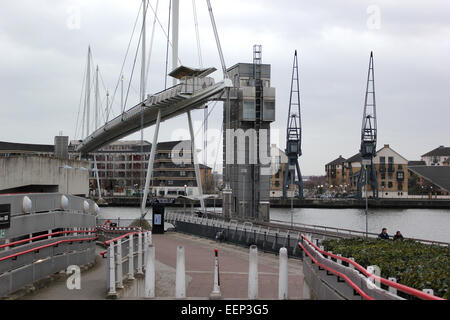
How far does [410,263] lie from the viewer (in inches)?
299

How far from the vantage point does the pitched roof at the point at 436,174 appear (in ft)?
505

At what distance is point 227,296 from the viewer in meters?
10.8

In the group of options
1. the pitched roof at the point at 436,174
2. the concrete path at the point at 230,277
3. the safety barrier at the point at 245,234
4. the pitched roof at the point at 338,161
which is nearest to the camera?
the concrete path at the point at 230,277

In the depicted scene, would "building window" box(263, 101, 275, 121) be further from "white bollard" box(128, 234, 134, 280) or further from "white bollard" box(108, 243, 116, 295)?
"white bollard" box(108, 243, 116, 295)

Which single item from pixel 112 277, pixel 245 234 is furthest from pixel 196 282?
pixel 245 234

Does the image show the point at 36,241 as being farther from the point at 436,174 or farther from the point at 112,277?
the point at 436,174

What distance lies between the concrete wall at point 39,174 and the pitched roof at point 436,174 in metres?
142

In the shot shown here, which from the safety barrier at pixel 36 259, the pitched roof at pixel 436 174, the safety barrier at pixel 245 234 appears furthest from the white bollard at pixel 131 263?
the pitched roof at pixel 436 174

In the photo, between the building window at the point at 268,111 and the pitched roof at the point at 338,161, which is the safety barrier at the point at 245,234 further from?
the pitched roof at the point at 338,161

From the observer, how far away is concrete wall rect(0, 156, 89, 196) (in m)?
19.3

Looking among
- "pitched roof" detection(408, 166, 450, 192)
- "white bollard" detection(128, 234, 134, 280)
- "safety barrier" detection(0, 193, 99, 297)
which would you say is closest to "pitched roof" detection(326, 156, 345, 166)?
"pitched roof" detection(408, 166, 450, 192)
